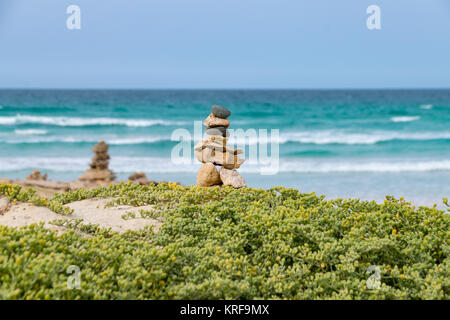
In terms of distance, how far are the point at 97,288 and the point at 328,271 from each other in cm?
238

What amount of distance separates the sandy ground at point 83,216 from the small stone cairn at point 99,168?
8.23 meters

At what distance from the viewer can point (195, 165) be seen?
19891mm

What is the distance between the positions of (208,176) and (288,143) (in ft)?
66.7

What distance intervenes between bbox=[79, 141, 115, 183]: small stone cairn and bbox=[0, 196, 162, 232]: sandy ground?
8.23 metres

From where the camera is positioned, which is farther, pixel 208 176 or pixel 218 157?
pixel 218 157

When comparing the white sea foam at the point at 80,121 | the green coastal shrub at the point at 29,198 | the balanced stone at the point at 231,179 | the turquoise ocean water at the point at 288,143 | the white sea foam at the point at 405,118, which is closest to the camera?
the green coastal shrub at the point at 29,198

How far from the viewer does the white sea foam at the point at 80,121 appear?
34.8m

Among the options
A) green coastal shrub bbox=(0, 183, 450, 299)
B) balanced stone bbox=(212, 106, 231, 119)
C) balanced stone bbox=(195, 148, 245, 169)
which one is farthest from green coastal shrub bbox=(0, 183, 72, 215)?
balanced stone bbox=(212, 106, 231, 119)

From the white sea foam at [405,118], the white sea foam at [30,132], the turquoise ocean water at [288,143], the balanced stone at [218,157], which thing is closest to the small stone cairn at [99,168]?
the turquoise ocean water at [288,143]

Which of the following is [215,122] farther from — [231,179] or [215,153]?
[231,179]

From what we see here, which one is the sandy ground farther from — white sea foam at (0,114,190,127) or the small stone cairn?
white sea foam at (0,114,190,127)

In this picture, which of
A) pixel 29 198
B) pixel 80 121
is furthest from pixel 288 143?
pixel 29 198

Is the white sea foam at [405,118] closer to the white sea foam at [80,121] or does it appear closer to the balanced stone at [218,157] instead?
the white sea foam at [80,121]
